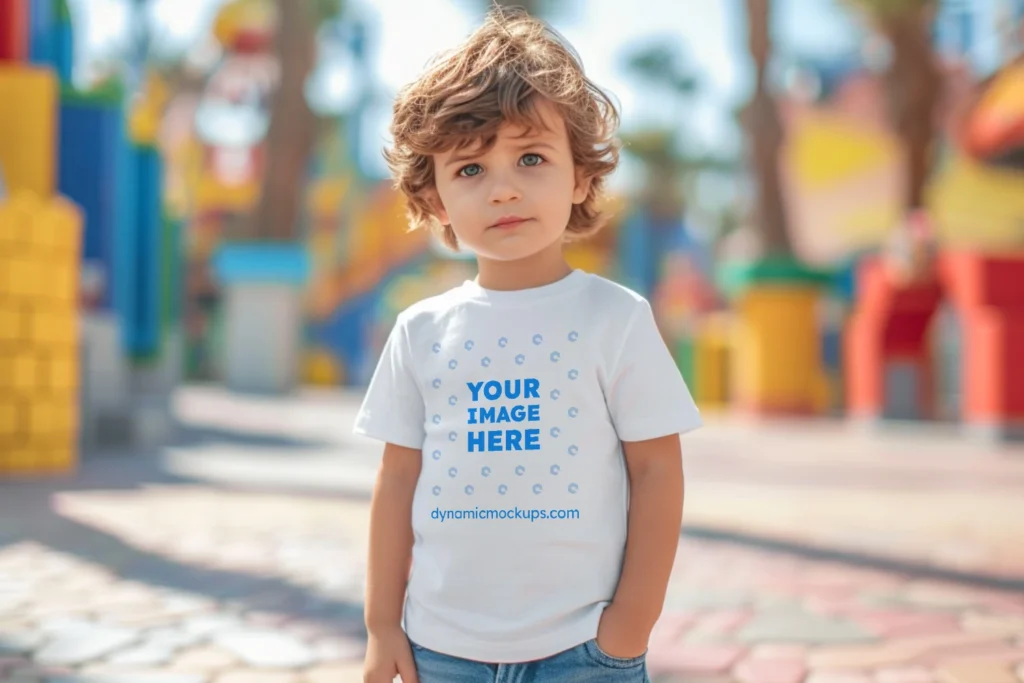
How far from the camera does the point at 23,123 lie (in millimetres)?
7562

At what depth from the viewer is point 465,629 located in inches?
56.8

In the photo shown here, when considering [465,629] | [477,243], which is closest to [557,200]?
[477,243]

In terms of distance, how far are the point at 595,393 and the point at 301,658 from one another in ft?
4.94

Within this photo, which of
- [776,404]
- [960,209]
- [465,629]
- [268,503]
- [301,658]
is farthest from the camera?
[960,209]

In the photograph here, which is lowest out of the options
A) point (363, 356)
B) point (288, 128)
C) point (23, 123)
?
point (363, 356)

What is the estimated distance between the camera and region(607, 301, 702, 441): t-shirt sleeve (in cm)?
146

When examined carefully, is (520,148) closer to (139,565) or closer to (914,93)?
(139,565)

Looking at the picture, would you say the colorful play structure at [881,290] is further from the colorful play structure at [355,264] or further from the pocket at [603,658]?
the pocket at [603,658]

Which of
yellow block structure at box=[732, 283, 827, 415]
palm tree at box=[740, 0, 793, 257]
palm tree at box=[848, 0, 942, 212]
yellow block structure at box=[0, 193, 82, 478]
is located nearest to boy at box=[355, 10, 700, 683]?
yellow block structure at box=[0, 193, 82, 478]

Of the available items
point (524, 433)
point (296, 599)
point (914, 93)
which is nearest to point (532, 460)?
point (524, 433)

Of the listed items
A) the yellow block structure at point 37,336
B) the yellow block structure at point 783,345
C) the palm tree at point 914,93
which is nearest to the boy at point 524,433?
the yellow block structure at point 37,336

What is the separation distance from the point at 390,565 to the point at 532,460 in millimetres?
292

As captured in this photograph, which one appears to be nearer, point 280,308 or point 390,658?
point 390,658

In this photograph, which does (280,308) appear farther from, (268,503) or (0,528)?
(0,528)
